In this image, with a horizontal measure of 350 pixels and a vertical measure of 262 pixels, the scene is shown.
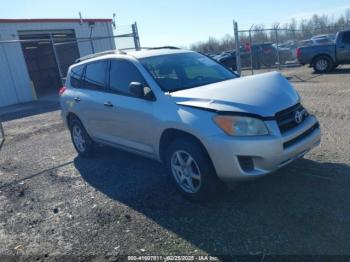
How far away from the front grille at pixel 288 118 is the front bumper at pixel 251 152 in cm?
8

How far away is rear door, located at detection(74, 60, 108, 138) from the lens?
5672mm

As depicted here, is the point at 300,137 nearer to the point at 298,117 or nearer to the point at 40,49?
the point at 298,117

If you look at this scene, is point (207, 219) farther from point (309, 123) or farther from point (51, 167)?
point (51, 167)

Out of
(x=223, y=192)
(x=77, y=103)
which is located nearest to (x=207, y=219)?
(x=223, y=192)

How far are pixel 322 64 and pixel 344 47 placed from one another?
1.14 meters

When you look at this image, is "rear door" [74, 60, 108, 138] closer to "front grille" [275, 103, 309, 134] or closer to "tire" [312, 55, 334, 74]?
"front grille" [275, 103, 309, 134]

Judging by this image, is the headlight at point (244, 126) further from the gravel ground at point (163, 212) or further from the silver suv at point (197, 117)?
the gravel ground at point (163, 212)

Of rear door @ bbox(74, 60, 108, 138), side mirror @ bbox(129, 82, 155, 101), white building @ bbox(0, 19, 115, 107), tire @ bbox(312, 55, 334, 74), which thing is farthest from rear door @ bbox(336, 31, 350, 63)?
side mirror @ bbox(129, 82, 155, 101)

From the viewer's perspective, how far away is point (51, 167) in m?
6.75

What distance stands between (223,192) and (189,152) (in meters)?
0.66

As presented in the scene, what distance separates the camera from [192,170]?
4.21 meters

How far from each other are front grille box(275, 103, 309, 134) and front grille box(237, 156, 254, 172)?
490 mm

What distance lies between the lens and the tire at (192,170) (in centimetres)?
399

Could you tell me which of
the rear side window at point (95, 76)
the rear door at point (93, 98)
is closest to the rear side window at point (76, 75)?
the rear door at point (93, 98)
